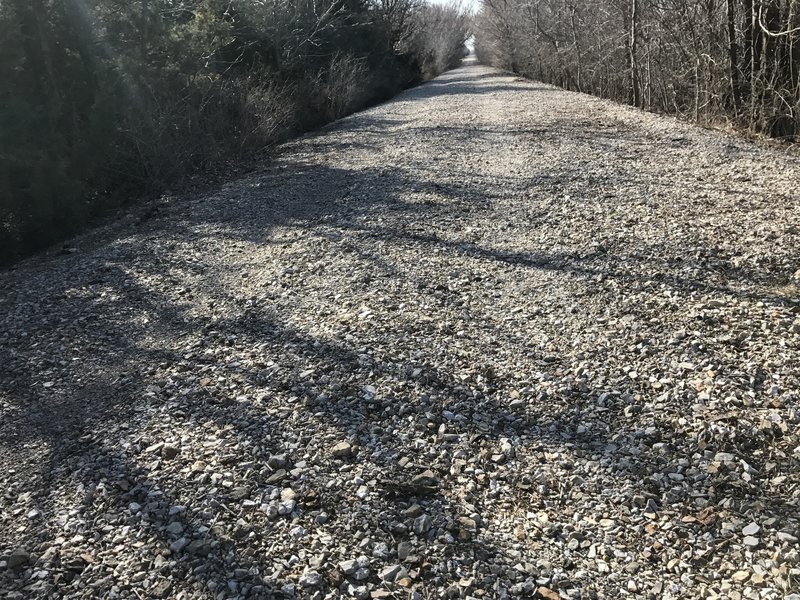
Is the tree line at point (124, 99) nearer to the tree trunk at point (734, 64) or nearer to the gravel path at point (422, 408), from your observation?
the gravel path at point (422, 408)

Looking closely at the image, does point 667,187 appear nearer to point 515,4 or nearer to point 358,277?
point 358,277

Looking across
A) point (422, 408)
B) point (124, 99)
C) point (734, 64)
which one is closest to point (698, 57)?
point (734, 64)

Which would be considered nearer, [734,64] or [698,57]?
[734,64]

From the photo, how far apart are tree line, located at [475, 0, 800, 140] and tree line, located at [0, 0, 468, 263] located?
28.2ft

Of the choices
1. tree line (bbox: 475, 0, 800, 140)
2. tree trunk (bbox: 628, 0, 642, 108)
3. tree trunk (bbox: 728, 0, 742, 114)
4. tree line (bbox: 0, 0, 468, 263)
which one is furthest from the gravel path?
tree trunk (bbox: 628, 0, 642, 108)

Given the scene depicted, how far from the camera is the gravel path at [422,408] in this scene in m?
2.31

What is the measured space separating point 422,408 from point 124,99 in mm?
8123

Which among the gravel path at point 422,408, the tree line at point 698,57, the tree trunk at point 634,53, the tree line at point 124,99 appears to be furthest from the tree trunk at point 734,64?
the tree line at point 124,99

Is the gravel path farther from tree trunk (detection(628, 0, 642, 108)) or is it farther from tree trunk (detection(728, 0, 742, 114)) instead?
tree trunk (detection(628, 0, 642, 108))

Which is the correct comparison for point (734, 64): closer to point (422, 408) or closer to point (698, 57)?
point (698, 57)

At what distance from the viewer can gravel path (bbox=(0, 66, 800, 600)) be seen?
2.31 metres

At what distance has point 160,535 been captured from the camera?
97.3 inches

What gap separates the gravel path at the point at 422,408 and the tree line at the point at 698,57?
3.38 m

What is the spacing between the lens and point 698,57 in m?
11.0
